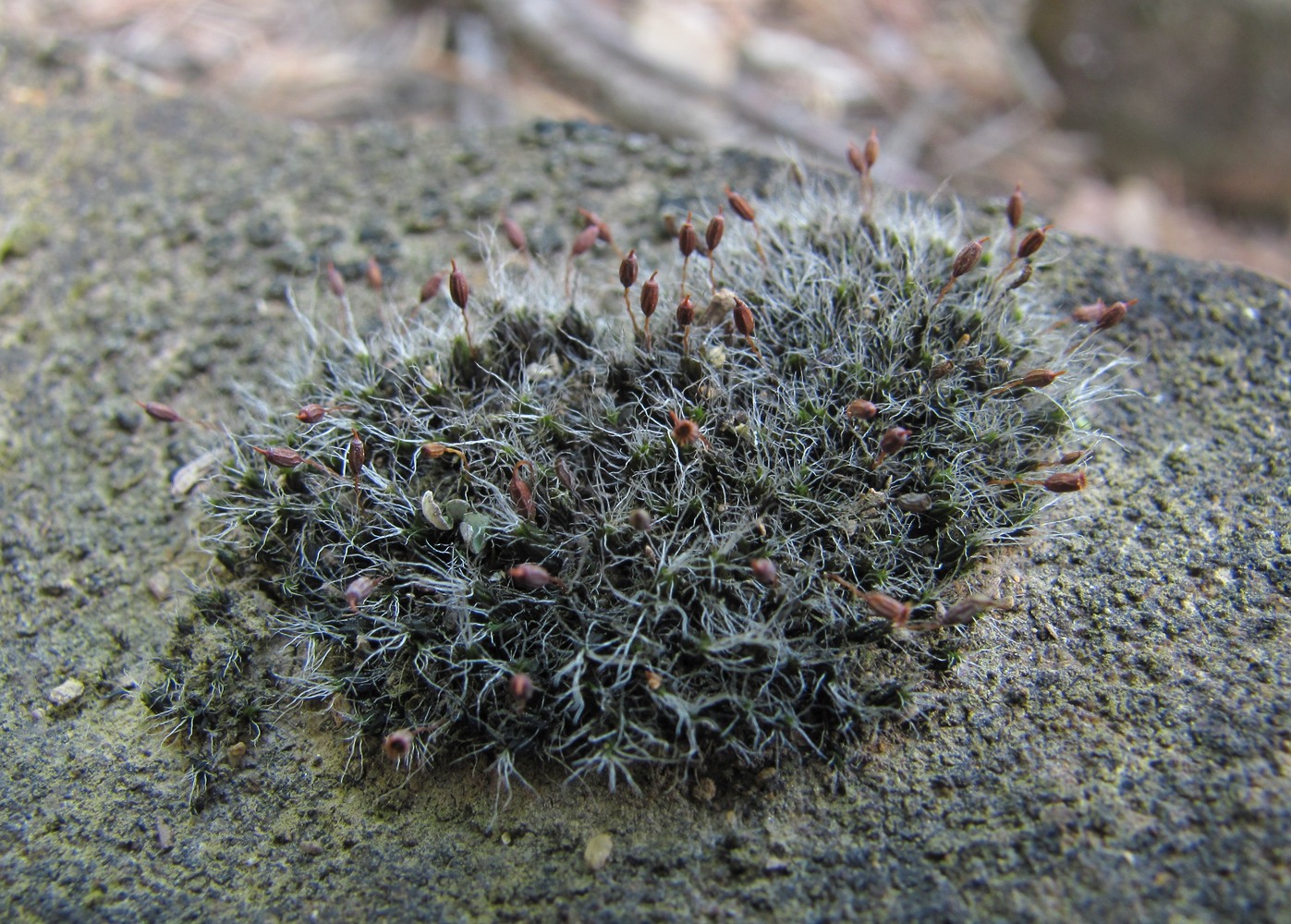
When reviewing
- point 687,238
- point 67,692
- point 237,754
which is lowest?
point 67,692

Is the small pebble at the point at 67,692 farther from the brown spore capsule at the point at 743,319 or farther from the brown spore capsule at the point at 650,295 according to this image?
the brown spore capsule at the point at 743,319

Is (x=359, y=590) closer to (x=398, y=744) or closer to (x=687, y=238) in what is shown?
(x=398, y=744)

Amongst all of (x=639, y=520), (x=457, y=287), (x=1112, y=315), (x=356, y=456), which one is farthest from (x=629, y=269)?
(x=1112, y=315)

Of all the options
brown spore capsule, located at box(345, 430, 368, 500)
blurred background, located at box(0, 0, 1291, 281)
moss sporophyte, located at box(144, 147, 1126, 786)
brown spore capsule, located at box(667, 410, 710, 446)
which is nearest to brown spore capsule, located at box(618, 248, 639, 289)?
moss sporophyte, located at box(144, 147, 1126, 786)

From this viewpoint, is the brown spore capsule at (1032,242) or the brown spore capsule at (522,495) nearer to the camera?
the brown spore capsule at (522,495)

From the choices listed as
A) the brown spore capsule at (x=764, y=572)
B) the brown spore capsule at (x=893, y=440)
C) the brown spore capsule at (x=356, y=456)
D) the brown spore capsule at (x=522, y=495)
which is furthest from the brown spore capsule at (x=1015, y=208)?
the brown spore capsule at (x=356, y=456)

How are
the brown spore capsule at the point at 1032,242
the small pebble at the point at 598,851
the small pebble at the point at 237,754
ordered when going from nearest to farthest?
the small pebble at the point at 598,851 → the small pebble at the point at 237,754 → the brown spore capsule at the point at 1032,242

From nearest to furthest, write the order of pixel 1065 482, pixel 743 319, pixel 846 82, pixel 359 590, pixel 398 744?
pixel 398 744
pixel 359 590
pixel 1065 482
pixel 743 319
pixel 846 82
